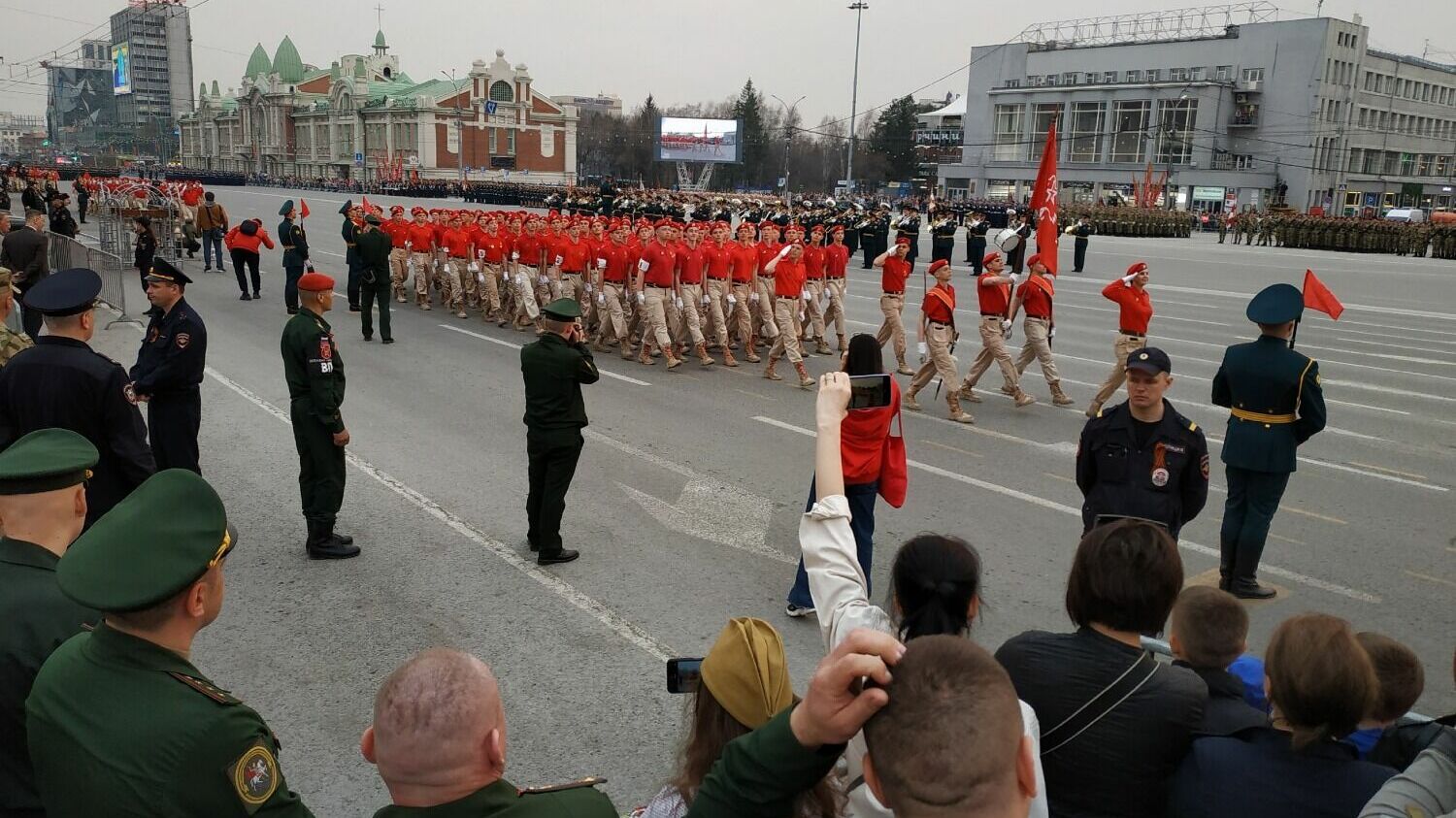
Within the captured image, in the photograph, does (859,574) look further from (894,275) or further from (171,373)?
(894,275)

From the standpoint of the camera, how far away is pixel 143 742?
2250mm

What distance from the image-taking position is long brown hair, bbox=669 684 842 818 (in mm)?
2188

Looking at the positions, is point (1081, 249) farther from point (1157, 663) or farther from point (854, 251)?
point (1157, 663)

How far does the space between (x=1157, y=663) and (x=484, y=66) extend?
366 feet

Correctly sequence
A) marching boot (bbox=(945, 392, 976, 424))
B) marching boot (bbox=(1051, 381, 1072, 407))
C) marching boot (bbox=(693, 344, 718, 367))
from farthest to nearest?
marching boot (bbox=(693, 344, 718, 367)), marching boot (bbox=(1051, 381, 1072, 407)), marching boot (bbox=(945, 392, 976, 424))

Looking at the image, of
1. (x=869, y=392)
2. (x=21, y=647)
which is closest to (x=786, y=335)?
(x=869, y=392)

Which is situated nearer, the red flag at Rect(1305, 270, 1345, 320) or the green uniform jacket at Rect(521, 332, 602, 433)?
Result: the green uniform jacket at Rect(521, 332, 602, 433)

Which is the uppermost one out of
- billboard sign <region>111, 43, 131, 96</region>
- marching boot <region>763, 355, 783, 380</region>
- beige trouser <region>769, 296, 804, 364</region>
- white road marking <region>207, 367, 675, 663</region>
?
billboard sign <region>111, 43, 131, 96</region>

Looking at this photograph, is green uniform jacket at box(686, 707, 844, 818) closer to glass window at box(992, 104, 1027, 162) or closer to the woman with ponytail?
the woman with ponytail

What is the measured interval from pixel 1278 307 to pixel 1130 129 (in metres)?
79.3

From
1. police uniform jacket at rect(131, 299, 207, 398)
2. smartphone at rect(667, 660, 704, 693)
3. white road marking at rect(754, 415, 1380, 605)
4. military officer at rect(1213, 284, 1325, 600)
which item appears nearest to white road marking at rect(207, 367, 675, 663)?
police uniform jacket at rect(131, 299, 207, 398)

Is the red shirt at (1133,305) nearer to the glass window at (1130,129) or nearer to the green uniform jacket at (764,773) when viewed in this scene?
the green uniform jacket at (764,773)

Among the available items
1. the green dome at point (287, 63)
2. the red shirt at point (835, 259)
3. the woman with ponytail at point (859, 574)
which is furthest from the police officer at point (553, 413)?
the green dome at point (287, 63)

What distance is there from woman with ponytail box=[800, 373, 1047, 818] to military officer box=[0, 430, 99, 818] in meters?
1.89
